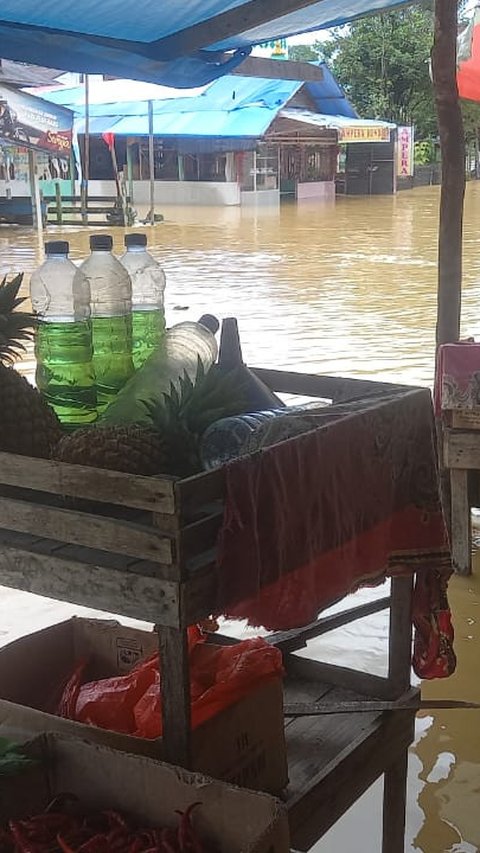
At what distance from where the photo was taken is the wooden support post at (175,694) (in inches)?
65.4

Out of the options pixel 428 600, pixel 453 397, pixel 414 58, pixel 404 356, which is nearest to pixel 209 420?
pixel 428 600

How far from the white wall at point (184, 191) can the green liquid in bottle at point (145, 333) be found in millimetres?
27335

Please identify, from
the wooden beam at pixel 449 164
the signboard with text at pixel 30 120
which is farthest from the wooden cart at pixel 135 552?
the signboard with text at pixel 30 120

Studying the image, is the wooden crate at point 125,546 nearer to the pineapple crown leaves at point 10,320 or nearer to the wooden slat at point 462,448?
the pineapple crown leaves at point 10,320

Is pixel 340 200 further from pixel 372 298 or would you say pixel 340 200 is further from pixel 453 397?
pixel 453 397

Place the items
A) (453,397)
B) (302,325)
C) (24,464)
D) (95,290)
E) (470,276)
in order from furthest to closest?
1. (470,276)
2. (302,325)
3. (453,397)
4. (95,290)
5. (24,464)

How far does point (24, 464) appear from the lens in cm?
164

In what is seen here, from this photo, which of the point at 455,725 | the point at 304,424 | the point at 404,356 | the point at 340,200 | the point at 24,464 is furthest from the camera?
the point at 340,200

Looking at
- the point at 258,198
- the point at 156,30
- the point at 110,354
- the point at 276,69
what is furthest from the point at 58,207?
the point at 110,354

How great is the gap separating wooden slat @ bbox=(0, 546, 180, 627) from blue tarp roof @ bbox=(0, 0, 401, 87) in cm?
234

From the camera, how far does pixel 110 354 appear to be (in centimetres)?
217

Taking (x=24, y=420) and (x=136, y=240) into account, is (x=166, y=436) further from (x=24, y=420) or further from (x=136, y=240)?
(x=136, y=240)

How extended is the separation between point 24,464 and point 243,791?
2.16 feet

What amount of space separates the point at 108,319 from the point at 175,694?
0.86 meters
